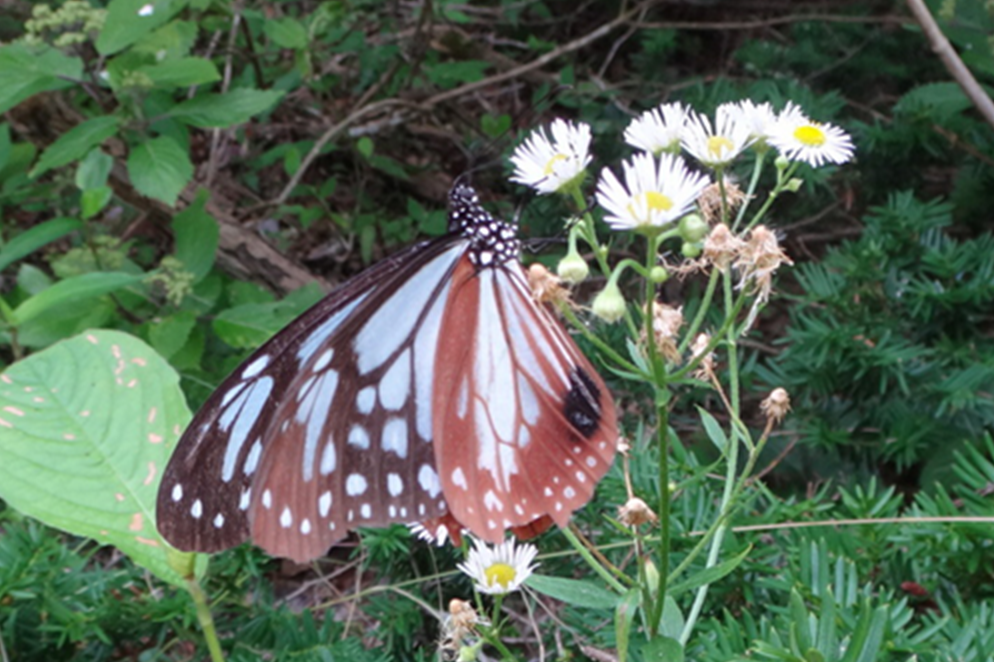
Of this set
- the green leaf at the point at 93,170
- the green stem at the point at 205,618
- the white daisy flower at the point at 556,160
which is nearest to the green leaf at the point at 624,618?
the white daisy flower at the point at 556,160

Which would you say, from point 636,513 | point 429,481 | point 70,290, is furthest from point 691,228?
point 70,290

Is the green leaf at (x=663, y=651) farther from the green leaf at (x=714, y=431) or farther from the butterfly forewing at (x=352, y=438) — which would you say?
the butterfly forewing at (x=352, y=438)

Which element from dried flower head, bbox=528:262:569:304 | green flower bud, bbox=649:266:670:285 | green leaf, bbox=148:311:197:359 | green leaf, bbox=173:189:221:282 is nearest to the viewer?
green flower bud, bbox=649:266:670:285

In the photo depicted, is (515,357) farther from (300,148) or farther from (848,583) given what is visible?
(300,148)

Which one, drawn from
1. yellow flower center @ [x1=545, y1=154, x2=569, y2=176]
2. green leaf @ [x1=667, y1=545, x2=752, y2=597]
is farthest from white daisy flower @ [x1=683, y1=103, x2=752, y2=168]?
green leaf @ [x1=667, y1=545, x2=752, y2=597]

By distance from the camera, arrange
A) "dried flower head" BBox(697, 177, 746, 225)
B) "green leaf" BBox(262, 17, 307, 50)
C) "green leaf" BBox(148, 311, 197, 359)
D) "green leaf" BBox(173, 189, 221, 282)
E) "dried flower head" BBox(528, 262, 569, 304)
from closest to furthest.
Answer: "dried flower head" BBox(528, 262, 569, 304) < "dried flower head" BBox(697, 177, 746, 225) < "green leaf" BBox(148, 311, 197, 359) < "green leaf" BBox(173, 189, 221, 282) < "green leaf" BBox(262, 17, 307, 50)

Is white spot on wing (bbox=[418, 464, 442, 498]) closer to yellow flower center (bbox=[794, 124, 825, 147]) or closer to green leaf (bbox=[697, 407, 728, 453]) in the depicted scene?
green leaf (bbox=[697, 407, 728, 453])

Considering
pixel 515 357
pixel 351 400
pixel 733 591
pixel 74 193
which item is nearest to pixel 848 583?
pixel 733 591

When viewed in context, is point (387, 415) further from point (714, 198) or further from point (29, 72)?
point (29, 72)
